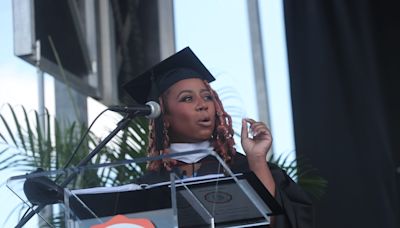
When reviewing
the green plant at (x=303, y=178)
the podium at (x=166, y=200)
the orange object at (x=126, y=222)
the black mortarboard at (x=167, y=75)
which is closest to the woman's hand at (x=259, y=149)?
the podium at (x=166, y=200)

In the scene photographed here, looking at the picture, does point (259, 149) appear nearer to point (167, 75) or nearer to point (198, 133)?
point (198, 133)

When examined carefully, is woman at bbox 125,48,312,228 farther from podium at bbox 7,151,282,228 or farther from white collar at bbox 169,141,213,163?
podium at bbox 7,151,282,228

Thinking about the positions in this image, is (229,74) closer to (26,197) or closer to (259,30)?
(259,30)

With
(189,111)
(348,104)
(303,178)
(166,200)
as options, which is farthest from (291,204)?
(348,104)

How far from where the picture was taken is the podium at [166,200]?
2210 mm

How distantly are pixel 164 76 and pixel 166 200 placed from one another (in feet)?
3.04

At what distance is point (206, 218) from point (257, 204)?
147 mm

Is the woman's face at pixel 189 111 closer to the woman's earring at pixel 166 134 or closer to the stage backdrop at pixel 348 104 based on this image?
the woman's earring at pixel 166 134

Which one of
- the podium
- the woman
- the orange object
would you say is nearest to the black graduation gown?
the woman

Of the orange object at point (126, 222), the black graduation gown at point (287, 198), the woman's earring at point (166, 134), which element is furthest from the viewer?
the woman's earring at point (166, 134)

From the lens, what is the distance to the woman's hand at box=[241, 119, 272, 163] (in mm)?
2695

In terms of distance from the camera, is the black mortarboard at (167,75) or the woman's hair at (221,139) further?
the black mortarboard at (167,75)

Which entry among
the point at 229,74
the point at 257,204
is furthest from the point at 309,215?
the point at 229,74

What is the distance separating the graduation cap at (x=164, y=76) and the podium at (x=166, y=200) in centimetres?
68
